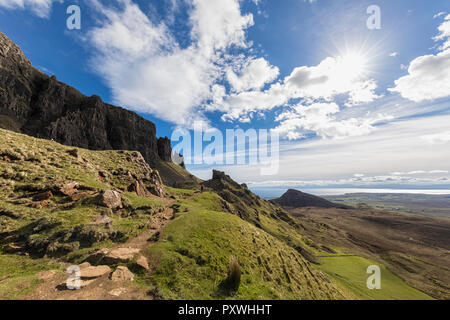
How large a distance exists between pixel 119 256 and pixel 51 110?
15808 centimetres

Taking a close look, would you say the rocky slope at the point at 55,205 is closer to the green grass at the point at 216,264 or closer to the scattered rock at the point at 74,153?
the scattered rock at the point at 74,153

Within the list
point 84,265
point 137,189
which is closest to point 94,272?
point 84,265

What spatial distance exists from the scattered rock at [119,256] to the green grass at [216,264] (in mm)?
1520

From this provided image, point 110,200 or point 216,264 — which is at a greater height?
point 110,200

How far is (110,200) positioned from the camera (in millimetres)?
22156

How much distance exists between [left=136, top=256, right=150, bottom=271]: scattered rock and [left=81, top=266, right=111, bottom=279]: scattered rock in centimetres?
195

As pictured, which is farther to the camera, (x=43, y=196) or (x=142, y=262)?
(x=43, y=196)

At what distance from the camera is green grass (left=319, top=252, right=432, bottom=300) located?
155 feet

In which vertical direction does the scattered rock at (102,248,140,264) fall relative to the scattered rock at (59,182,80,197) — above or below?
below

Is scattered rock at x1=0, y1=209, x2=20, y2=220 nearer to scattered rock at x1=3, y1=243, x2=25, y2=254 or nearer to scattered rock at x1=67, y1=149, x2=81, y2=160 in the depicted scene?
scattered rock at x1=3, y1=243, x2=25, y2=254

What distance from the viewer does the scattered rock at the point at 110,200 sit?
21359 mm

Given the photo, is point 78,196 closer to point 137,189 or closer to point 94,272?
point 137,189

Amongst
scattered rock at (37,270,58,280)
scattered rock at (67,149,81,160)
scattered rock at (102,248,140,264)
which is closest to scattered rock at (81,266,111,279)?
scattered rock at (102,248,140,264)
